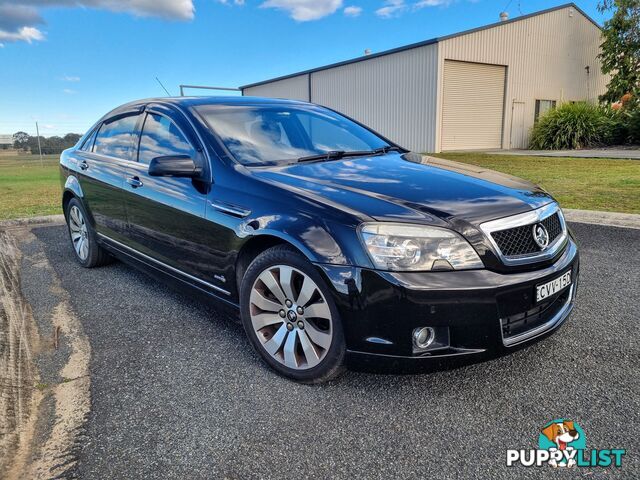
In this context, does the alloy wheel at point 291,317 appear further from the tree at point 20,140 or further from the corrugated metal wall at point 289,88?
the tree at point 20,140

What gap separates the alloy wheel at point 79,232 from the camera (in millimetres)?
4796

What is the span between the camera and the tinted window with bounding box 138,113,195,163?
10.8 ft

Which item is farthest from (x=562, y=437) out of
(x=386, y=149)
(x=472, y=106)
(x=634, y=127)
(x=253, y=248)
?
(x=634, y=127)

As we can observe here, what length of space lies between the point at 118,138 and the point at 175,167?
1572 millimetres

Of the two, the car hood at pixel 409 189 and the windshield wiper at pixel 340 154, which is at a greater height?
the windshield wiper at pixel 340 154

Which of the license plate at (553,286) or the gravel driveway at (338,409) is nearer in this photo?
the gravel driveway at (338,409)

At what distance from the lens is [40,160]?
25359 mm

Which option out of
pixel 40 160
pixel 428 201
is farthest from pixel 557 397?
pixel 40 160

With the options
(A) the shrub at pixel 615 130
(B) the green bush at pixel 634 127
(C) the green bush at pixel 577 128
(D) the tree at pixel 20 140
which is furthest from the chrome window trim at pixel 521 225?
(D) the tree at pixel 20 140

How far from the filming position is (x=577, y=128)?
802 inches

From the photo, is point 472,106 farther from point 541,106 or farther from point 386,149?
point 386,149

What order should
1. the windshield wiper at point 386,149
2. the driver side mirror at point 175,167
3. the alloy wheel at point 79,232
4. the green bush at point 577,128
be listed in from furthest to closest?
1. the green bush at point 577,128
2. the alloy wheel at point 79,232
3. the windshield wiper at point 386,149
4. the driver side mirror at point 175,167

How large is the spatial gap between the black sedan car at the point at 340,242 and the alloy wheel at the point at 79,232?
1.39m

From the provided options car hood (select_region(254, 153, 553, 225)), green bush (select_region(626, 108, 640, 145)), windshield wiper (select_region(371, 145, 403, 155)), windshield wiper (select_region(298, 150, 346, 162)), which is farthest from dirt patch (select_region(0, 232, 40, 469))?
green bush (select_region(626, 108, 640, 145))
